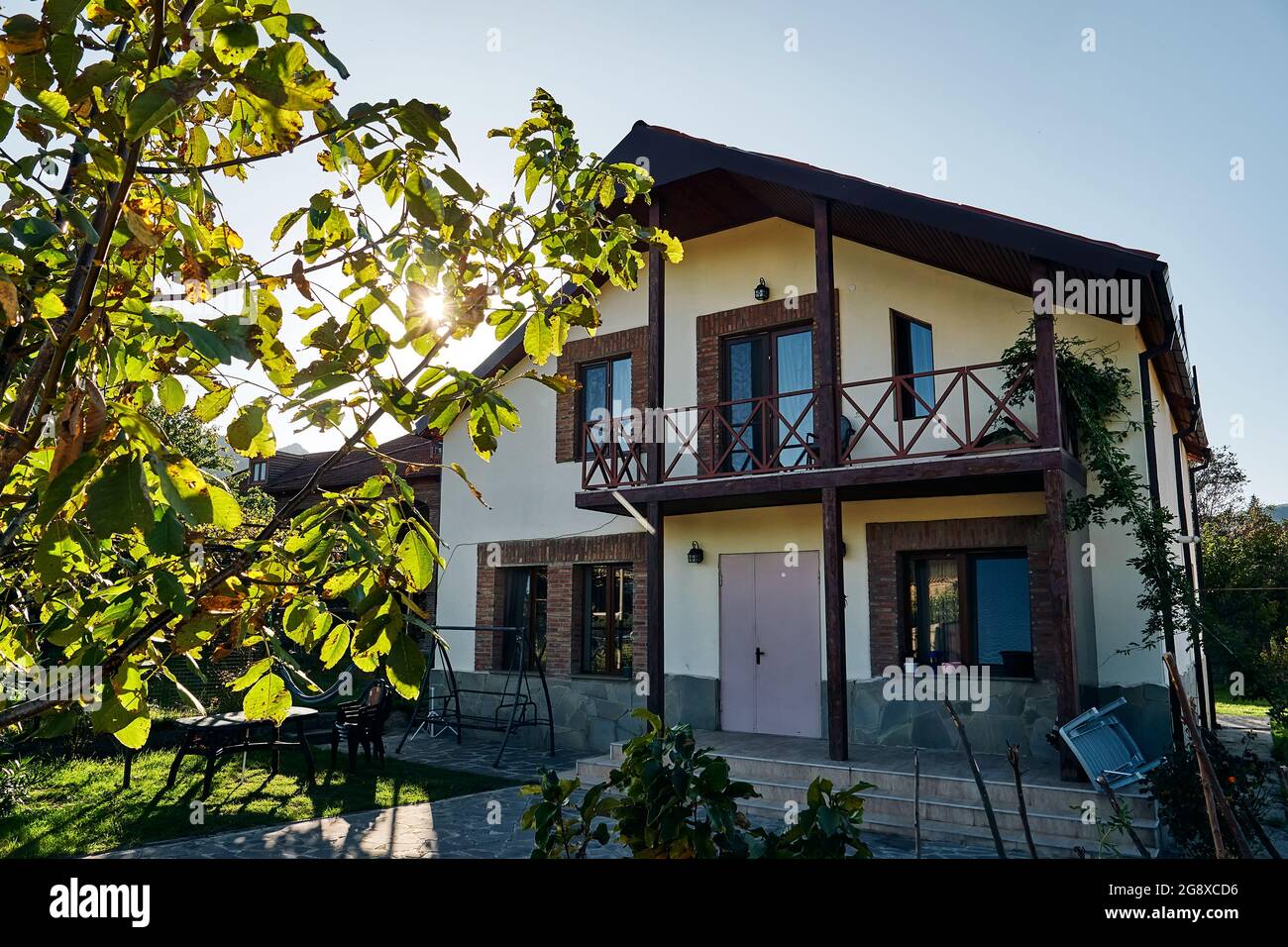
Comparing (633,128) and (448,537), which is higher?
(633,128)

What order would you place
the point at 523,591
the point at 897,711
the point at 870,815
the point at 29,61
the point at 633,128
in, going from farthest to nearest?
1. the point at 523,591
2. the point at 633,128
3. the point at 897,711
4. the point at 870,815
5. the point at 29,61

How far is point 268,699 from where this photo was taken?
1.64 metres

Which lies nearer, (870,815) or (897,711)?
(870,815)

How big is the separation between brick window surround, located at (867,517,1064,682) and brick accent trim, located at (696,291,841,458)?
246 cm

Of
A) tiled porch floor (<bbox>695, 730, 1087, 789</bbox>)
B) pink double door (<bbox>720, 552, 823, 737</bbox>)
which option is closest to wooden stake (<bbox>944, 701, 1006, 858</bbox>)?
tiled porch floor (<bbox>695, 730, 1087, 789</bbox>)

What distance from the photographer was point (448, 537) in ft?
47.2

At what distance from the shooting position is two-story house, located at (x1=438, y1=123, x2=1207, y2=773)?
29.0ft

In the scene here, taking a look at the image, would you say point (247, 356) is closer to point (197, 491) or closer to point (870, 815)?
point (197, 491)

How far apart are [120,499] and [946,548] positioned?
9.74m

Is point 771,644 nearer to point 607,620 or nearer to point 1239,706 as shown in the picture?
point 607,620

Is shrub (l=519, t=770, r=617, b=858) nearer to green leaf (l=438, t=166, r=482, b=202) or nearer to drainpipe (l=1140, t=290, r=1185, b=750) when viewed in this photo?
green leaf (l=438, t=166, r=482, b=202)

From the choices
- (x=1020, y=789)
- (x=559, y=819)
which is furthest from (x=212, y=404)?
(x=1020, y=789)
